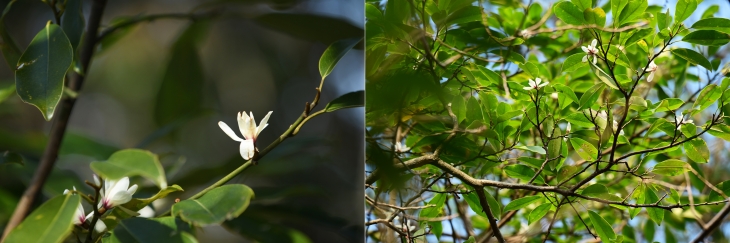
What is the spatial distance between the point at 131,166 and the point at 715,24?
1.73 ft

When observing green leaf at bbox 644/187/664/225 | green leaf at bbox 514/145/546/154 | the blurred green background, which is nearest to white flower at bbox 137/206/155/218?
the blurred green background

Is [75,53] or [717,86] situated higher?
[717,86]

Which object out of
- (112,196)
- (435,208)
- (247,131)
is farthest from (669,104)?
(112,196)

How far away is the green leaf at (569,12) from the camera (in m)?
0.52

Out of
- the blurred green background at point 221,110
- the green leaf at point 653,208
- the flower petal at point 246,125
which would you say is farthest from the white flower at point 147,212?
the green leaf at point 653,208

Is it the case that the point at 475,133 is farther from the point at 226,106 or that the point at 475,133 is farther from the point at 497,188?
the point at 226,106

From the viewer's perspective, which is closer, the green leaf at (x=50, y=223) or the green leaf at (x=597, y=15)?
the green leaf at (x=50, y=223)

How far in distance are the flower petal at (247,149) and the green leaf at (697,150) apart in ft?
1.37

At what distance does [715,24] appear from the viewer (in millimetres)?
504

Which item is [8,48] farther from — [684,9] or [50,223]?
A: [684,9]

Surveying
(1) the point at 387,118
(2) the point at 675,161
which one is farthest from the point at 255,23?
(2) the point at 675,161

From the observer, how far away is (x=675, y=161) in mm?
515

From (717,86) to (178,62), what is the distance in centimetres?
52

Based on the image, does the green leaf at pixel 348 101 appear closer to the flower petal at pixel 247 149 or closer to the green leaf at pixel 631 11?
the flower petal at pixel 247 149
